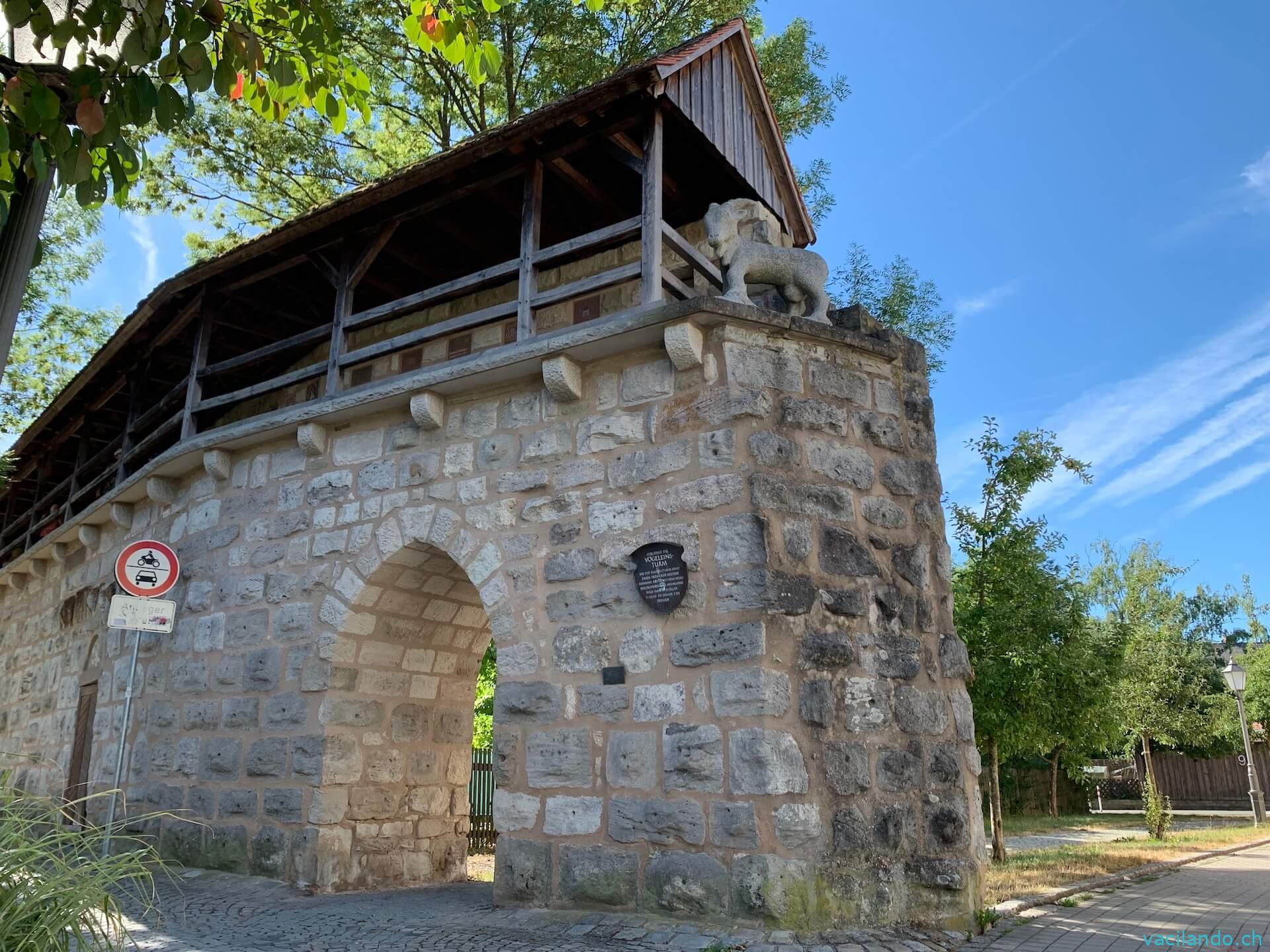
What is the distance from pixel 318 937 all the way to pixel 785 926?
8.05 feet

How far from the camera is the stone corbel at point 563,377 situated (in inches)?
236

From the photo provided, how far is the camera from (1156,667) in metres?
16.7

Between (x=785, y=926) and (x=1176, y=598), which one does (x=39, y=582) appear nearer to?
(x=785, y=926)

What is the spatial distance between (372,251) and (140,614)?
10.5ft

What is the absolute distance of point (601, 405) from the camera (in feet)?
19.9

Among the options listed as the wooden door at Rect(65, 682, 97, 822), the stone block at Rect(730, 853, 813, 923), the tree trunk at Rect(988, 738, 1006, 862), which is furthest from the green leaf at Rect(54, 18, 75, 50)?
the tree trunk at Rect(988, 738, 1006, 862)

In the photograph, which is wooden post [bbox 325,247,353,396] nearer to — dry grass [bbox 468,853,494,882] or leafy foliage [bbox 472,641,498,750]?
dry grass [bbox 468,853,494,882]

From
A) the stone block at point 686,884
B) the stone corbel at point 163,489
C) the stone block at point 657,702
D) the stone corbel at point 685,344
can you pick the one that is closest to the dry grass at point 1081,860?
the stone block at point 686,884

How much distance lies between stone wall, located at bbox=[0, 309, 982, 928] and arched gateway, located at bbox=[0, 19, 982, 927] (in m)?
0.02

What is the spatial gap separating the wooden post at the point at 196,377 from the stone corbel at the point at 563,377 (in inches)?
157

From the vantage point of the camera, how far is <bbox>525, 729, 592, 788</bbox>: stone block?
5512 mm

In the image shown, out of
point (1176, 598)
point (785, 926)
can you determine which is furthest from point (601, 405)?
point (1176, 598)

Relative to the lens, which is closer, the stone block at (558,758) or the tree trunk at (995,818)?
the stone block at (558,758)

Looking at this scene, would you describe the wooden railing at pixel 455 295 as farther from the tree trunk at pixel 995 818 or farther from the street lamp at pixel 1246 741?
the street lamp at pixel 1246 741
